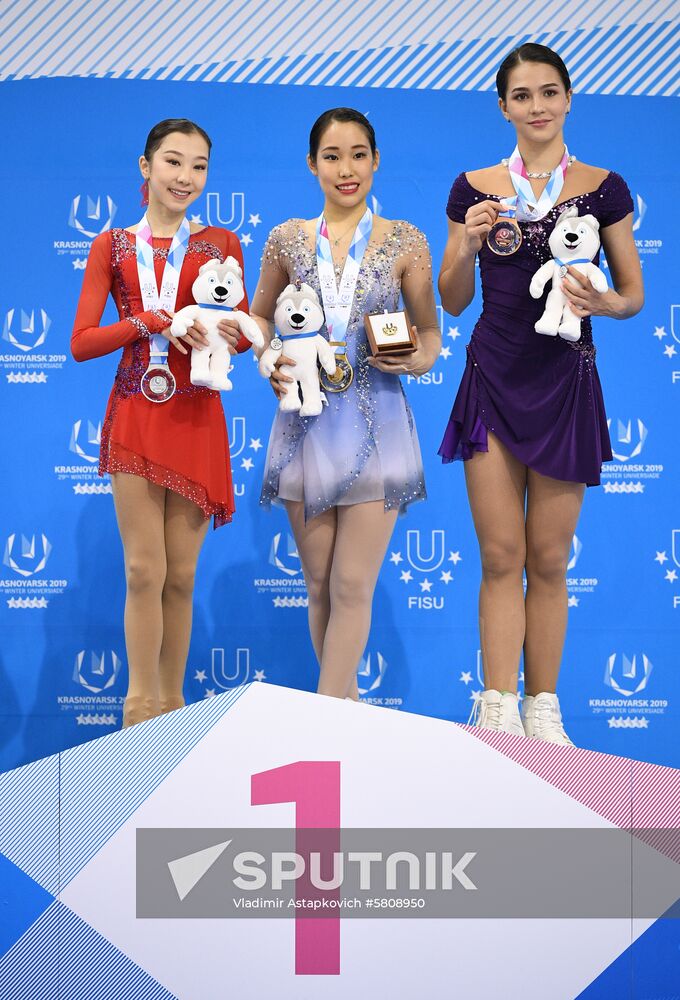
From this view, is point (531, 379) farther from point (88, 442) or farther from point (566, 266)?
point (88, 442)

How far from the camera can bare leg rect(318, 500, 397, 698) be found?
130 inches

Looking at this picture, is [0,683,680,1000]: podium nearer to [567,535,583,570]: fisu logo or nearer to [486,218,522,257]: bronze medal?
[486,218,522,257]: bronze medal

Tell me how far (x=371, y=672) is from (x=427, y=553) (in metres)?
0.52

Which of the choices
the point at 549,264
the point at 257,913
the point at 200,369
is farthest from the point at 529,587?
the point at 257,913

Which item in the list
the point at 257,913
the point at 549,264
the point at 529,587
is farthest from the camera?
the point at 529,587

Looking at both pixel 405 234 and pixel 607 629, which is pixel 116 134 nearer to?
pixel 405 234

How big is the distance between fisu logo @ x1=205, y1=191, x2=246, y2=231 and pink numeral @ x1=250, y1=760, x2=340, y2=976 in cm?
284

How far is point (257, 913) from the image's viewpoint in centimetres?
231

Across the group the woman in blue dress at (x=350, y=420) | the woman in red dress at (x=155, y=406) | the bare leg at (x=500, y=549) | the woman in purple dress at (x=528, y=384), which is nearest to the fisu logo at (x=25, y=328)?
the woman in red dress at (x=155, y=406)

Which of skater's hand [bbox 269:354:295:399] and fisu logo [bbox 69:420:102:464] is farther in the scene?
fisu logo [bbox 69:420:102:464]

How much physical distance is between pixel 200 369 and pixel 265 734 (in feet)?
4.22

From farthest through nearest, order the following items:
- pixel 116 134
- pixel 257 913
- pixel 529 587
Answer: pixel 116 134, pixel 529 587, pixel 257 913

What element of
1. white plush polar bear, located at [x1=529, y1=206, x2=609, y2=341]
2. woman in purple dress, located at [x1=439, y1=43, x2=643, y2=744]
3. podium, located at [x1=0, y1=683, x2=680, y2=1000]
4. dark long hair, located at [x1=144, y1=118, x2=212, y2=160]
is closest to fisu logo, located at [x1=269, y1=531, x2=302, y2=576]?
woman in purple dress, located at [x1=439, y1=43, x2=643, y2=744]

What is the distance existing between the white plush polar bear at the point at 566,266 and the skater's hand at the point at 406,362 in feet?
1.30
